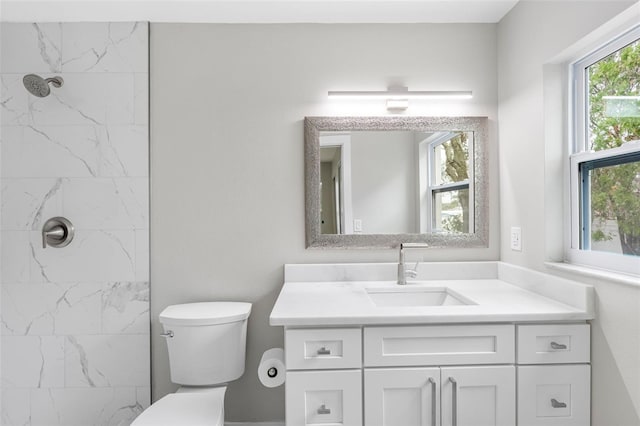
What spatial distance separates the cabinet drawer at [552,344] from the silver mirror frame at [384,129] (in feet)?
2.40

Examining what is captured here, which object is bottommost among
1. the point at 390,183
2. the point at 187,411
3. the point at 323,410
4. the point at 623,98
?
the point at 187,411

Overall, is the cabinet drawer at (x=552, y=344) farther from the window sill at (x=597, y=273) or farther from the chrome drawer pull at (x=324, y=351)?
the chrome drawer pull at (x=324, y=351)

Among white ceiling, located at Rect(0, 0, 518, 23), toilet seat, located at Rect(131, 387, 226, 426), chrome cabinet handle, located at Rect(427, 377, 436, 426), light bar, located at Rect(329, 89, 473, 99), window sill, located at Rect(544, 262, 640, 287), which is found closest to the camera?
window sill, located at Rect(544, 262, 640, 287)

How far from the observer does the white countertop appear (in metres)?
1.44

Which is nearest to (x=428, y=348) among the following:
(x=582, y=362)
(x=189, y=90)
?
(x=582, y=362)

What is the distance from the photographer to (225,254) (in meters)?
2.13

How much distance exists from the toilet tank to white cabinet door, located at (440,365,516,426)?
38.6 inches

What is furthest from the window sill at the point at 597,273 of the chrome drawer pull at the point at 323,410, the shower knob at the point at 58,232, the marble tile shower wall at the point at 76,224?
the shower knob at the point at 58,232

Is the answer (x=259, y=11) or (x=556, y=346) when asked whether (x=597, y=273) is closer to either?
(x=556, y=346)

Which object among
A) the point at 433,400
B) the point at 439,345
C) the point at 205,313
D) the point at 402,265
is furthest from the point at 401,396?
the point at 205,313

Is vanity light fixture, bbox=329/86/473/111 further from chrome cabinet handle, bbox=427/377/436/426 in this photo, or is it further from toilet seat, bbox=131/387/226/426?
toilet seat, bbox=131/387/226/426

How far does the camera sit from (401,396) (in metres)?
1.45

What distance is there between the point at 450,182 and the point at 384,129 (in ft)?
1.51

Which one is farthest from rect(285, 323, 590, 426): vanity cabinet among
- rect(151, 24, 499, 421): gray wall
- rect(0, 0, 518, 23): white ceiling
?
rect(0, 0, 518, 23): white ceiling
